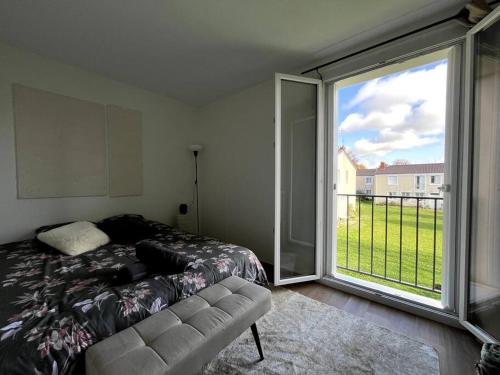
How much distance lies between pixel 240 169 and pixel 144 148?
143 centimetres

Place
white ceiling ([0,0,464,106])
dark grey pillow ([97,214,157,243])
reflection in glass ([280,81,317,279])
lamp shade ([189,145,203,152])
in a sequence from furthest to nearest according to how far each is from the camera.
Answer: lamp shade ([189,145,203,152]), reflection in glass ([280,81,317,279]), dark grey pillow ([97,214,157,243]), white ceiling ([0,0,464,106])

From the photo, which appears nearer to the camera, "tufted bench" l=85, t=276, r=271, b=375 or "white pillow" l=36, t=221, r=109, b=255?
"tufted bench" l=85, t=276, r=271, b=375

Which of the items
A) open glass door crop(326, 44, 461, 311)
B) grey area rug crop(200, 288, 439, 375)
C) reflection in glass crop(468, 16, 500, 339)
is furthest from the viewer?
open glass door crop(326, 44, 461, 311)

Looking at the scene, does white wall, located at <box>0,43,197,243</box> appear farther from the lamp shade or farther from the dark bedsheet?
the dark bedsheet

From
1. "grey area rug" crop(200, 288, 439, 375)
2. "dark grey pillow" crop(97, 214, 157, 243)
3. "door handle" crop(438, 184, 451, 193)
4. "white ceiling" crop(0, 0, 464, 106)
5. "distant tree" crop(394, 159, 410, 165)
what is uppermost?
"white ceiling" crop(0, 0, 464, 106)

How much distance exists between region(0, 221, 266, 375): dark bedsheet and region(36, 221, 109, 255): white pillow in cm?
8

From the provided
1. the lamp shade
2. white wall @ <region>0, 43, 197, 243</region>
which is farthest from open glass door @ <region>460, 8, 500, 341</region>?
white wall @ <region>0, 43, 197, 243</region>

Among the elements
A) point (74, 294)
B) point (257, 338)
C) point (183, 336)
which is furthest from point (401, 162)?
point (74, 294)

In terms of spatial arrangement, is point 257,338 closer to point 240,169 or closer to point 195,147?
point 240,169

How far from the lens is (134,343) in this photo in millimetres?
905

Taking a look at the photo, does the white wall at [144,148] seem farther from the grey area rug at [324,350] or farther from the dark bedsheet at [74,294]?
the grey area rug at [324,350]

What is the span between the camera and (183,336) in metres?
0.96

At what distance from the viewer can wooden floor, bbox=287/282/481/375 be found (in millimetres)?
1353

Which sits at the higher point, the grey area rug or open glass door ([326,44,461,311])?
open glass door ([326,44,461,311])
